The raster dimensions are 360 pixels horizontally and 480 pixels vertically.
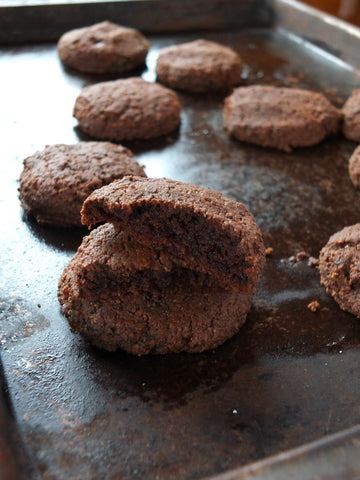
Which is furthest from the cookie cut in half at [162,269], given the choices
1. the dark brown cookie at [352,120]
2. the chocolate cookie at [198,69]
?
the chocolate cookie at [198,69]

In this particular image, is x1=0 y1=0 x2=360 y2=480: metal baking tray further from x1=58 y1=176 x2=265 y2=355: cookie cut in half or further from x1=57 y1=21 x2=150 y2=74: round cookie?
x1=57 y1=21 x2=150 y2=74: round cookie

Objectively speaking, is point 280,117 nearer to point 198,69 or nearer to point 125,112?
point 198,69

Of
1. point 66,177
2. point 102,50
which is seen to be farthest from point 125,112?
point 102,50

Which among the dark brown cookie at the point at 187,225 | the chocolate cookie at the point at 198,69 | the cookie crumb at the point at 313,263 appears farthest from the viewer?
the chocolate cookie at the point at 198,69

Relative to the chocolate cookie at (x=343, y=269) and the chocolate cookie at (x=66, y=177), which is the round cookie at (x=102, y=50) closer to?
the chocolate cookie at (x=66, y=177)

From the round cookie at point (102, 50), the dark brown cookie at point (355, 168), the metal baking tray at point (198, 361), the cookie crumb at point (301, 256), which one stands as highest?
the dark brown cookie at point (355, 168)

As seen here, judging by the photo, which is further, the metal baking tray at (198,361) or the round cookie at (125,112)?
the round cookie at (125,112)

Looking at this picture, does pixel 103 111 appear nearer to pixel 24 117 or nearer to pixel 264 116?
pixel 24 117

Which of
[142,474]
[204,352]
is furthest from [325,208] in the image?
[142,474]
